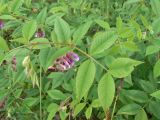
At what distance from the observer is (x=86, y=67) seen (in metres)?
0.84

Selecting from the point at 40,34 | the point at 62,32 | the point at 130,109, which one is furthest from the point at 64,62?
the point at 40,34

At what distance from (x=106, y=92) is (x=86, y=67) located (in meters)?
0.08

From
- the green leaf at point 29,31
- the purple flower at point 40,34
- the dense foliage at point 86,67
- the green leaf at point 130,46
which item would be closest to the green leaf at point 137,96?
the dense foliage at point 86,67

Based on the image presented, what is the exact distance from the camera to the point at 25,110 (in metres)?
1.38

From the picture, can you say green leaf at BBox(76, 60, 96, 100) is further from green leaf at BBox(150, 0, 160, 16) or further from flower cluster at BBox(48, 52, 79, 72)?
green leaf at BBox(150, 0, 160, 16)

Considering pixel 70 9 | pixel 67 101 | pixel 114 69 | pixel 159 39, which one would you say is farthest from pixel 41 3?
pixel 114 69

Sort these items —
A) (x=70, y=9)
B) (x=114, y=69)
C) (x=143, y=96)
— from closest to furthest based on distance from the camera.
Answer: (x=114, y=69) → (x=143, y=96) → (x=70, y=9)

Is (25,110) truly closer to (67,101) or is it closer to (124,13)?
(67,101)

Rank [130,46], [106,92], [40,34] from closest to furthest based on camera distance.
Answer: [106,92] < [130,46] < [40,34]

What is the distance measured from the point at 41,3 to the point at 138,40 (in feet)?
3.31

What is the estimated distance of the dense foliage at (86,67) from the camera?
86 cm

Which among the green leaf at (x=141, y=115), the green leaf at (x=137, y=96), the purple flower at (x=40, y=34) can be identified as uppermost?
the purple flower at (x=40, y=34)

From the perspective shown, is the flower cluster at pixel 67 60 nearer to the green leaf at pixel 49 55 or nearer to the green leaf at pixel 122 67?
the green leaf at pixel 49 55

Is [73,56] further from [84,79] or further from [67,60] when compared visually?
[84,79]
